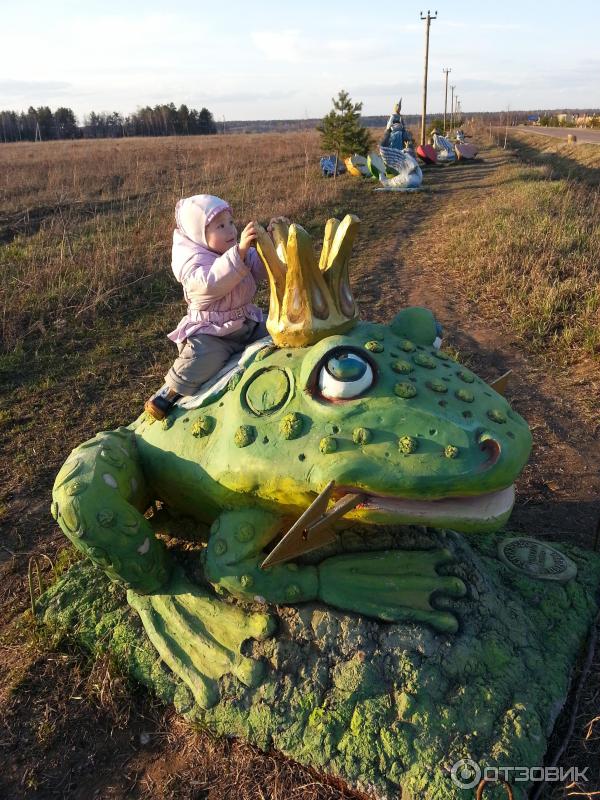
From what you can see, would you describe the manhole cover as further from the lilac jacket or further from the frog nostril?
the lilac jacket

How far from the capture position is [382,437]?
2154 millimetres

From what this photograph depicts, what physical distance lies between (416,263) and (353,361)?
26.1 ft

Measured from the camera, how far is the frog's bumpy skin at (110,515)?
246 centimetres

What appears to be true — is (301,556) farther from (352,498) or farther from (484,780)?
(484,780)

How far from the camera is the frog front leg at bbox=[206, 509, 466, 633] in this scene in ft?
7.81

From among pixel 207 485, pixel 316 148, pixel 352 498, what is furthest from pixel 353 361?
pixel 316 148

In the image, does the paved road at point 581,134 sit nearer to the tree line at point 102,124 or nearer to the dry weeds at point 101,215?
the dry weeds at point 101,215

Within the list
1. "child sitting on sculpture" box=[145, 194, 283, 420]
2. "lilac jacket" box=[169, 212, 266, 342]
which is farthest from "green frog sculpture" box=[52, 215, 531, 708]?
"lilac jacket" box=[169, 212, 266, 342]

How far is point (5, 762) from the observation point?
100 inches

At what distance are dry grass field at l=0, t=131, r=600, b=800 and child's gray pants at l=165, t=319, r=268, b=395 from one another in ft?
4.27

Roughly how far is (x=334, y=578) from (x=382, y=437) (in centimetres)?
70

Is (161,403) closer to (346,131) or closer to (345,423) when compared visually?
(345,423)

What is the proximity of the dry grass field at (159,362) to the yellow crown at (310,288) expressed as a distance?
5.52 feet

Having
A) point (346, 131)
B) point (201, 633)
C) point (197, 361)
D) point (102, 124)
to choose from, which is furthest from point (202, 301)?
point (102, 124)
